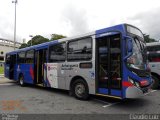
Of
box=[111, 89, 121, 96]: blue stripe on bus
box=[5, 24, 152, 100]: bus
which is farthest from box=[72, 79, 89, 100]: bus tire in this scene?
box=[111, 89, 121, 96]: blue stripe on bus

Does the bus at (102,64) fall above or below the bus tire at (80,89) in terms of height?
above

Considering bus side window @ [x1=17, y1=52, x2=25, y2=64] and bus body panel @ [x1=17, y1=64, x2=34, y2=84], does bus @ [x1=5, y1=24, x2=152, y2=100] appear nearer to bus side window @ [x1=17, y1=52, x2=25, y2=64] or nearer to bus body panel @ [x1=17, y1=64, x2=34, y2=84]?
bus body panel @ [x1=17, y1=64, x2=34, y2=84]

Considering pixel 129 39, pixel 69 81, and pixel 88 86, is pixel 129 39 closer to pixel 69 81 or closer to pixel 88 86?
pixel 88 86

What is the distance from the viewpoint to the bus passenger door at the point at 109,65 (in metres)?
6.30

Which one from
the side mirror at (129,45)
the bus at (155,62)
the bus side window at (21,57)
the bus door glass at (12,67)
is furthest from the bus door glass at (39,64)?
the bus at (155,62)

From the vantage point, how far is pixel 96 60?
23.0 ft

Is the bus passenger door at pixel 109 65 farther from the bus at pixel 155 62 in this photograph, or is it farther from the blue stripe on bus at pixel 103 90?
the bus at pixel 155 62

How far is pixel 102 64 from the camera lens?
685 centimetres

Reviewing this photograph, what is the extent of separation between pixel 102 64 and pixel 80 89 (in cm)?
175

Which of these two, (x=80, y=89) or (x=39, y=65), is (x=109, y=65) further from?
(x=39, y=65)

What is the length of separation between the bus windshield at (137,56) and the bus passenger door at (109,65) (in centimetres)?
46

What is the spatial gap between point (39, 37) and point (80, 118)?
57874 mm

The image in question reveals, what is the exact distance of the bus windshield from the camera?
6.06 m

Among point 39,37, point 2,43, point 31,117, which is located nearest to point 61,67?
point 31,117
